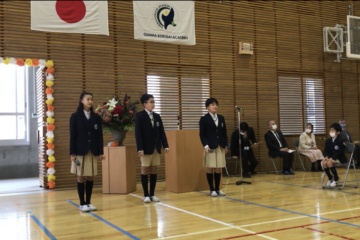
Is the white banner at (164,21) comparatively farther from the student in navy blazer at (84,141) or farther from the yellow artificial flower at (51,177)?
the yellow artificial flower at (51,177)

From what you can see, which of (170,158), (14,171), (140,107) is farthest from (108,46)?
(14,171)

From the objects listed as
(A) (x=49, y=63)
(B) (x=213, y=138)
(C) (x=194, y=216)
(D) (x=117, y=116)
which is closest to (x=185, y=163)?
(B) (x=213, y=138)

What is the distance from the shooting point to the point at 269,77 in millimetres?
9492

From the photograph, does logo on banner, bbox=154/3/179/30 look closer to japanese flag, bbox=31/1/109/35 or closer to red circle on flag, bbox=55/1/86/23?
japanese flag, bbox=31/1/109/35

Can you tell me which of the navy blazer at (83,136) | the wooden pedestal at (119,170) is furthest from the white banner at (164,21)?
the navy blazer at (83,136)

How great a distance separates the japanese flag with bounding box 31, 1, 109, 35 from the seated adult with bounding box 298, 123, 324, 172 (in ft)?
18.3

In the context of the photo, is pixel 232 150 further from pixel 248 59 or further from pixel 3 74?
pixel 3 74

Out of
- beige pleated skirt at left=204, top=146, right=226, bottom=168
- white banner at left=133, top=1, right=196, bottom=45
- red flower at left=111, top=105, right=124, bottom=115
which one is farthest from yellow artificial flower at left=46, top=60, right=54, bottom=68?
beige pleated skirt at left=204, top=146, right=226, bottom=168

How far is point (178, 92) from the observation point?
8453 millimetres

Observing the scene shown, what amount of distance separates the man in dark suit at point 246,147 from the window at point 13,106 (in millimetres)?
6147

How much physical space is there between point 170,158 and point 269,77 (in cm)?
444

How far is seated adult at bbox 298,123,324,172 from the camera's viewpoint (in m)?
8.97

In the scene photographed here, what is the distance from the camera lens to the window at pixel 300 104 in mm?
9703

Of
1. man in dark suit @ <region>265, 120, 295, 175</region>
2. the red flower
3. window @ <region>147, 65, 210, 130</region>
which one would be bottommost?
man in dark suit @ <region>265, 120, 295, 175</region>
